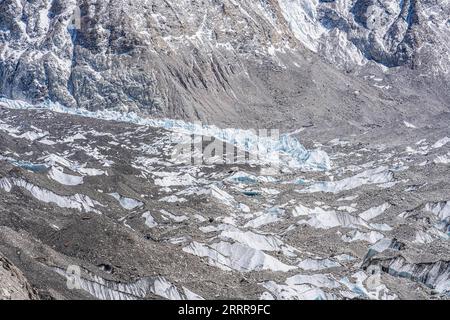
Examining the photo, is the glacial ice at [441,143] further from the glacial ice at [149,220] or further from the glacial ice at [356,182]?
the glacial ice at [149,220]

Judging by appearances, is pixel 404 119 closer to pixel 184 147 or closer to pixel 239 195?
pixel 184 147

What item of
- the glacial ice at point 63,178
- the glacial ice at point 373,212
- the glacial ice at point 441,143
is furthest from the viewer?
the glacial ice at point 441,143

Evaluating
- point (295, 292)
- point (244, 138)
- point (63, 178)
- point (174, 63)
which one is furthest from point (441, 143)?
point (295, 292)

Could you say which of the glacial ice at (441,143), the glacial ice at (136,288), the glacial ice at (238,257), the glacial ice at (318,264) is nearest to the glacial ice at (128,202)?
the glacial ice at (238,257)

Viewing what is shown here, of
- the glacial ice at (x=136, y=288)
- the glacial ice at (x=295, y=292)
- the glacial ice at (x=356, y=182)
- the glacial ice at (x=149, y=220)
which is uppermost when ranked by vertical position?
the glacial ice at (x=136, y=288)

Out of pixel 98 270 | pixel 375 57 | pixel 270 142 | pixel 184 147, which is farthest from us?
pixel 375 57

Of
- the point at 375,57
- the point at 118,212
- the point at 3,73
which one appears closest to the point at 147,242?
the point at 118,212

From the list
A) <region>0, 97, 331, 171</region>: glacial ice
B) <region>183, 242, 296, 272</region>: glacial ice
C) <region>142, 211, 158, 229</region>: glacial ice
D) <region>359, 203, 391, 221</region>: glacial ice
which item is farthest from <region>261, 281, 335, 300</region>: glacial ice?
<region>0, 97, 331, 171</region>: glacial ice

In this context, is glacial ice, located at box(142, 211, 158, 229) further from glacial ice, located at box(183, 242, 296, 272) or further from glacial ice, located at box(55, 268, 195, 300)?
glacial ice, located at box(55, 268, 195, 300)
